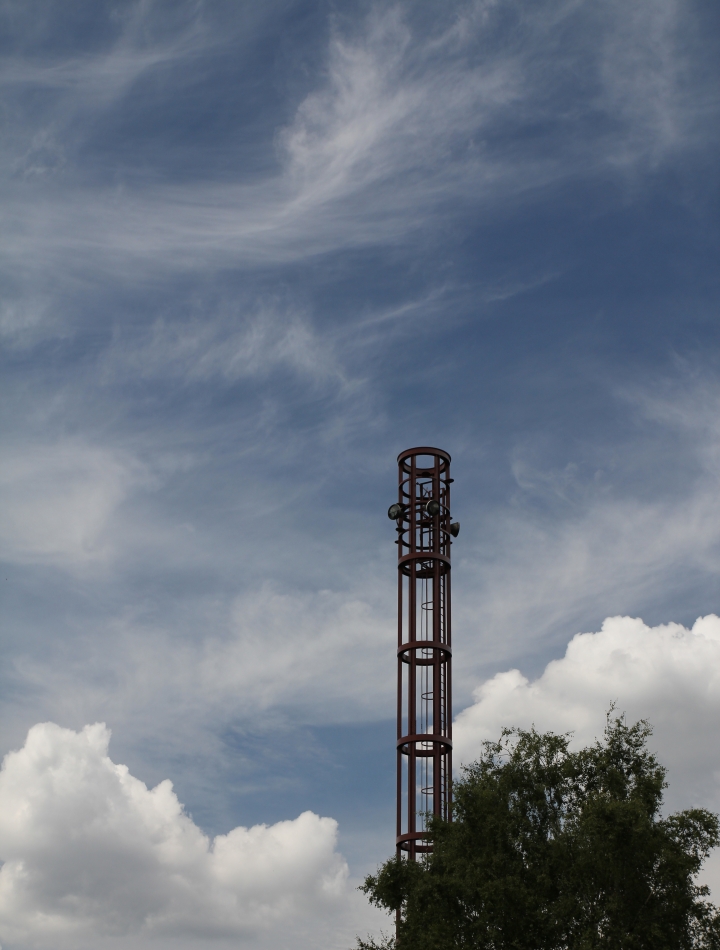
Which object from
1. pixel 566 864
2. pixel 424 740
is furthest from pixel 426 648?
pixel 566 864

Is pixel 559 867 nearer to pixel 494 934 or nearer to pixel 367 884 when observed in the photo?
pixel 494 934

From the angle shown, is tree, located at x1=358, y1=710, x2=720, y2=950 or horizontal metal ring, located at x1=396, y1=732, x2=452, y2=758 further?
horizontal metal ring, located at x1=396, y1=732, x2=452, y2=758

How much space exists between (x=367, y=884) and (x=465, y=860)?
6748mm

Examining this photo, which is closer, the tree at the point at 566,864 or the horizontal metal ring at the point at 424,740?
the tree at the point at 566,864

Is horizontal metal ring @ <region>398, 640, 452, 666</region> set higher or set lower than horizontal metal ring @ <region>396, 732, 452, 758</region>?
higher

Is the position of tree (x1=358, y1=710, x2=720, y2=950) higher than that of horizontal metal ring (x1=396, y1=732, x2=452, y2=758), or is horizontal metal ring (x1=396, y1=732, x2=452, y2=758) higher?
horizontal metal ring (x1=396, y1=732, x2=452, y2=758)

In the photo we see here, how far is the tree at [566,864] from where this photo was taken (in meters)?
49.1

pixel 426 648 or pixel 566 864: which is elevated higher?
pixel 426 648

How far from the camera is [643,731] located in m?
54.9

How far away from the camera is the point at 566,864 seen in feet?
168

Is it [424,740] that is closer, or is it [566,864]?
[566,864]

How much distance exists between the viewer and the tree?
49.1 m

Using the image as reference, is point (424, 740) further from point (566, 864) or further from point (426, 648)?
point (566, 864)

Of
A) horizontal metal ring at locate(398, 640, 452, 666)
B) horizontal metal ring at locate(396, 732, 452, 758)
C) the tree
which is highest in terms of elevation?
horizontal metal ring at locate(398, 640, 452, 666)
